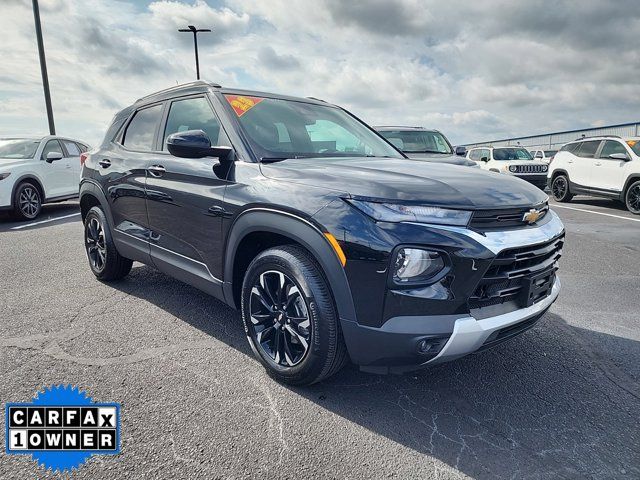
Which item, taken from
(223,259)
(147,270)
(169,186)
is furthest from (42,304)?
(223,259)

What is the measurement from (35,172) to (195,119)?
24.6 feet

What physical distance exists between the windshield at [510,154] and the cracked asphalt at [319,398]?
38.8 feet

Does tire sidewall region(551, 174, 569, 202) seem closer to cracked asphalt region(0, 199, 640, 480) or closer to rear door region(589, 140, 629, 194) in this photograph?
rear door region(589, 140, 629, 194)

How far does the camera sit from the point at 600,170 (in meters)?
11.0

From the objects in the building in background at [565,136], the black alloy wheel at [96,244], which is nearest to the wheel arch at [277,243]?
the black alloy wheel at [96,244]

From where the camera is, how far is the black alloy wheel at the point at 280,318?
2.43 meters

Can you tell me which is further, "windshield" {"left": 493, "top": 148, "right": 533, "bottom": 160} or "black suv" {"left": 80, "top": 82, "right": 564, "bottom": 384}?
"windshield" {"left": 493, "top": 148, "right": 533, "bottom": 160}

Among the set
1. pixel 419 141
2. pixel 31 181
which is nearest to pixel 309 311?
pixel 419 141

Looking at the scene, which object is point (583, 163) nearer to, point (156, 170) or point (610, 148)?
point (610, 148)

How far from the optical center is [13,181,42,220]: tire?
28.0 ft

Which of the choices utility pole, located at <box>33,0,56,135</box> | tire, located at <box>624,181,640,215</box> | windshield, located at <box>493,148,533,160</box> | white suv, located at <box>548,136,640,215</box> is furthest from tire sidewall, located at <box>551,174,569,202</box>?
utility pole, located at <box>33,0,56,135</box>

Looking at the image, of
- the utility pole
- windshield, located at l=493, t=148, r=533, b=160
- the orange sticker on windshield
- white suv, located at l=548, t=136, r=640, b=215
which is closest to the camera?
the orange sticker on windshield

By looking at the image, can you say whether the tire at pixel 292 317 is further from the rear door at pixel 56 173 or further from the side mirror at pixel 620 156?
the side mirror at pixel 620 156

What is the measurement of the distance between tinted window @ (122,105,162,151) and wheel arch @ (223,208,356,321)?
1.53 meters
